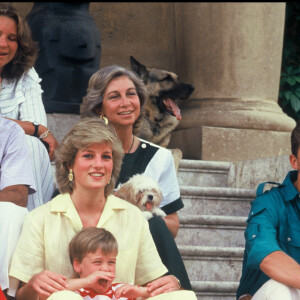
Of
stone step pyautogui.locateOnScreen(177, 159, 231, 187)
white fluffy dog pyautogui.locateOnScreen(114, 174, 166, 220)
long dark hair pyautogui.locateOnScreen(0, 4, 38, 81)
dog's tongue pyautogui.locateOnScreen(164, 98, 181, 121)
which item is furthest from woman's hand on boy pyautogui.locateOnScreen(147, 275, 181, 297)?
dog's tongue pyautogui.locateOnScreen(164, 98, 181, 121)

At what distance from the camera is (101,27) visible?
9.49m

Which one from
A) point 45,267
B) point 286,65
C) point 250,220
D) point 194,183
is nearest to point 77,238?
point 45,267

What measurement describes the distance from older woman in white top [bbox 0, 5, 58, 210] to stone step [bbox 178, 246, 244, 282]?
3.72 ft

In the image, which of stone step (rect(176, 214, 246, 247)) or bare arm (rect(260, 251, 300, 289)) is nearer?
bare arm (rect(260, 251, 300, 289))

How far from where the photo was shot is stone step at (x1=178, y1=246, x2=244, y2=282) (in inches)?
217

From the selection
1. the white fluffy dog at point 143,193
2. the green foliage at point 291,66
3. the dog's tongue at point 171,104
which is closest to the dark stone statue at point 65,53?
the dog's tongue at point 171,104

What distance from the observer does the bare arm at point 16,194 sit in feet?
13.0

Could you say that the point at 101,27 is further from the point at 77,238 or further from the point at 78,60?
the point at 77,238

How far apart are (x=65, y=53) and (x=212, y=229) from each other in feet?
6.96

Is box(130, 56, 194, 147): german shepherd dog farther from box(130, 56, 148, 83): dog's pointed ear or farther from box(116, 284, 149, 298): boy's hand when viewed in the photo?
box(116, 284, 149, 298): boy's hand

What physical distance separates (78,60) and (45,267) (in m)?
3.84

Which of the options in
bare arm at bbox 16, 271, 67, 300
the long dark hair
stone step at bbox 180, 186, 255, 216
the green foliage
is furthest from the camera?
the green foliage

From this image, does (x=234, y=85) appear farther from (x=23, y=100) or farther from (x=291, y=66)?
(x=23, y=100)

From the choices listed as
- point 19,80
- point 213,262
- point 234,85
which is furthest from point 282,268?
point 234,85
